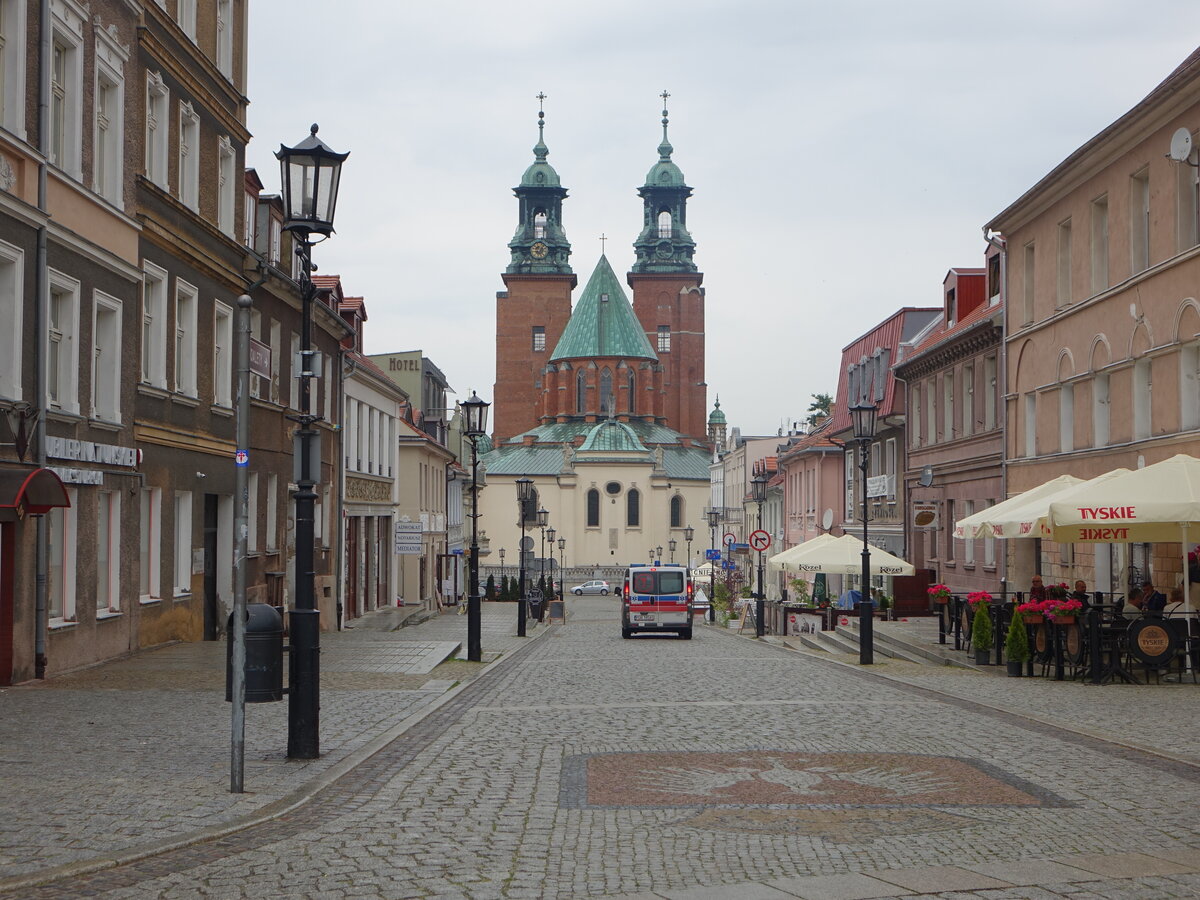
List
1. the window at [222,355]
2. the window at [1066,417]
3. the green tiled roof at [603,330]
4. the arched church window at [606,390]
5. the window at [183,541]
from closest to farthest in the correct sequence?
Answer: the window at [183,541]
the window at [222,355]
the window at [1066,417]
the green tiled roof at [603,330]
the arched church window at [606,390]

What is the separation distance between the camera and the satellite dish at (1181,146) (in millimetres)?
20641

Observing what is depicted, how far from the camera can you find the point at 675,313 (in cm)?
13025

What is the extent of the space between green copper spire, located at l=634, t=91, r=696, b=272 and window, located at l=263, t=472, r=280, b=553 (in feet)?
334

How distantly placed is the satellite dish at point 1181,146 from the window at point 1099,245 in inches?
170

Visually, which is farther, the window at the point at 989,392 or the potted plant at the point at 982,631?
the window at the point at 989,392

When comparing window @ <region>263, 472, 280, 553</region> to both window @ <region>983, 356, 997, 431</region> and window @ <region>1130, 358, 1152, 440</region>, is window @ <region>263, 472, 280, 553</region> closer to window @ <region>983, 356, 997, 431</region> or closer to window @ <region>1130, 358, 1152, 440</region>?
window @ <region>983, 356, 997, 431</region>

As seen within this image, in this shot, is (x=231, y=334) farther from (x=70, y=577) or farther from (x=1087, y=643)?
(x=1087, y=643)

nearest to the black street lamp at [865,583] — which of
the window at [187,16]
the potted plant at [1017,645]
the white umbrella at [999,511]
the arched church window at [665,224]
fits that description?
the white umbrella at [999,511]

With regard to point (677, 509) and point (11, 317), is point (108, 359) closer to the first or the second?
point (11, 317)

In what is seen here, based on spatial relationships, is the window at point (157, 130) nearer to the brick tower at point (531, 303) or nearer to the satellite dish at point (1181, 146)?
the satellite dish at point (1181, 146)

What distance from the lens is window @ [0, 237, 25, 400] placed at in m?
16.2

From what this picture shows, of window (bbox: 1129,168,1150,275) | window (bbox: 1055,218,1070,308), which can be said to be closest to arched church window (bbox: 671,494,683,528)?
window (bbox: 1055,218,1070,308)

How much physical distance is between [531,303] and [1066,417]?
103939mm

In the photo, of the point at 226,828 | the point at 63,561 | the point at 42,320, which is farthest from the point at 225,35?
the point at 226,828
